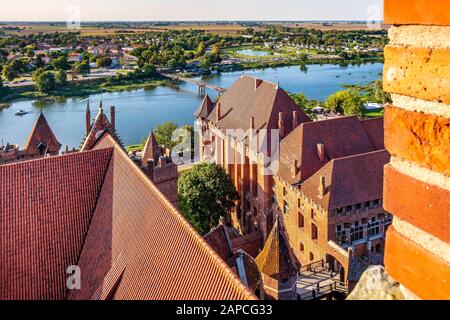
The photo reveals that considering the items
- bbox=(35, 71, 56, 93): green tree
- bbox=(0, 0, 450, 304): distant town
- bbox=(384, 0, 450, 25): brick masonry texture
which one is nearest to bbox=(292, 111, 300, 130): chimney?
bbox=(0, 0, 450, 304): distant town

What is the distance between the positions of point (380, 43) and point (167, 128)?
462 ft

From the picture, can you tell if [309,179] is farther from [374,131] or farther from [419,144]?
[419,144]

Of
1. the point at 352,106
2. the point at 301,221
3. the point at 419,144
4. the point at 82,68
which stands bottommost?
the point at 301,221

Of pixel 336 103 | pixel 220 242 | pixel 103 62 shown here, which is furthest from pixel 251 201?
pixel 103 62

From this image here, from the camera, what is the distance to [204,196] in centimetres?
3012

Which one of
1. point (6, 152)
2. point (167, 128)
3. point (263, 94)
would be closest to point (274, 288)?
point (263, 94)

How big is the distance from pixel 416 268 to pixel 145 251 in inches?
349

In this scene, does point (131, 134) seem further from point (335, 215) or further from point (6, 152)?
point (335, 215)

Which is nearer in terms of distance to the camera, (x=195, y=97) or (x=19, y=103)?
(x=19, y=103)

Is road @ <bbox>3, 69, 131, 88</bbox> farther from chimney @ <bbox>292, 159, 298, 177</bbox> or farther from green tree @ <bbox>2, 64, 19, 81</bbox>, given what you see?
chimney @ <bbox>292, 159, 298, 177</bbox>

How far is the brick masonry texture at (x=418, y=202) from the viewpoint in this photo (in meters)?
1.76

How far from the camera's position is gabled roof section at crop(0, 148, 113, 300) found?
11742 millimetres

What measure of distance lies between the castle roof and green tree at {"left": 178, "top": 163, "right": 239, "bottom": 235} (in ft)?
48.8

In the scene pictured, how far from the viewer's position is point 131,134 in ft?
195
